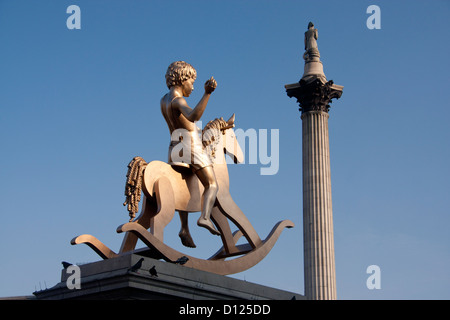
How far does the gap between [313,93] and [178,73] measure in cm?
1524

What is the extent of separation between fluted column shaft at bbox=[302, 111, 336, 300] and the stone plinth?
13.9 m

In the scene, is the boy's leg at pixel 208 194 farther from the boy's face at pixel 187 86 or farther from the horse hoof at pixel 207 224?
the boy's face at pixel 187 86

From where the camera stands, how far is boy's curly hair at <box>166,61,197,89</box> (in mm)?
12531

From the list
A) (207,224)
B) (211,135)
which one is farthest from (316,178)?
(207,224)

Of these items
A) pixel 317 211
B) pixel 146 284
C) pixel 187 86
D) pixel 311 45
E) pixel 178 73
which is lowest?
pixel 146 284

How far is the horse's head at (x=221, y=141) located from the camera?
1274cm

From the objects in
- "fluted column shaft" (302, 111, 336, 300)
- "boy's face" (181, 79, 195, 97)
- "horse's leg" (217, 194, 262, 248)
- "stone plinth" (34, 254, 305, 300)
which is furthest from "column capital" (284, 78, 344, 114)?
"stone plinth" (34, 254, 305, 300)

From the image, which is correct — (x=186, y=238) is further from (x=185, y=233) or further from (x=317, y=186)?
(x=317, y=186)

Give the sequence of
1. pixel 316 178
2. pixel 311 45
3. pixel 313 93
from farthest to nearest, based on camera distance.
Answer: pixel 311 45 < pixel 313 93 < pixel 316 178

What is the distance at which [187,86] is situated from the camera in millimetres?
12633

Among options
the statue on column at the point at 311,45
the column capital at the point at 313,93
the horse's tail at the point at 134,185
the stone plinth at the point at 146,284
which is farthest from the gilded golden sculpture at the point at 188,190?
the statue on column at the point at 311,45

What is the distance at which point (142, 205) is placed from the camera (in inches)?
479

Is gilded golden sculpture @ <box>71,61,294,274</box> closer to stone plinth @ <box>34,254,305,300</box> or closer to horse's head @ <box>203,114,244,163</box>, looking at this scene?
horse's head @ <box>203,114,244,163</box>
